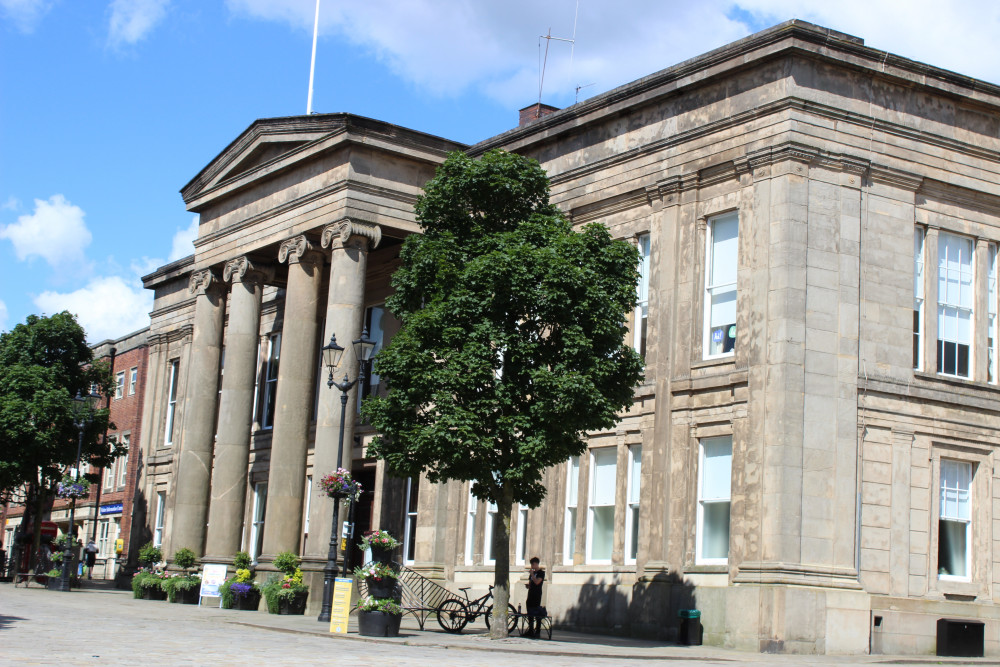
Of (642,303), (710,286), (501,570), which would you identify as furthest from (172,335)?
(501,570)

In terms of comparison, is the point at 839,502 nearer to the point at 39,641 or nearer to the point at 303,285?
the point at 39,641

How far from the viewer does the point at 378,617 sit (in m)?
22.9

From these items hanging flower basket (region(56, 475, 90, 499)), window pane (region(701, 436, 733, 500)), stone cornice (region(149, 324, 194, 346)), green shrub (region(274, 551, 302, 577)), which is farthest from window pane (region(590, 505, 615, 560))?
stone cornice (region(149, 324, 194, 346))

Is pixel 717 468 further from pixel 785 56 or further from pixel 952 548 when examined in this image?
pixel 785 56

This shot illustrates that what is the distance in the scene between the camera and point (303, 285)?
34.8 meters

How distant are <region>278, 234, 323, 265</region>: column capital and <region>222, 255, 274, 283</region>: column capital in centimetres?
246

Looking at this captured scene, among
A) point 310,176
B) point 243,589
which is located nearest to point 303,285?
point 310,176

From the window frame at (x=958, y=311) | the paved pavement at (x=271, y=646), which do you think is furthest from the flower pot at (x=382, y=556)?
the window frame at (x=958, y=311)

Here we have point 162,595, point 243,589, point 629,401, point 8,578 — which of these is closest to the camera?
point 629,401

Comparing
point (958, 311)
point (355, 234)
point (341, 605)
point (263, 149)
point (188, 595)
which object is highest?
point (263, 149)

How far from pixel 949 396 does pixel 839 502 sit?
3.74 m

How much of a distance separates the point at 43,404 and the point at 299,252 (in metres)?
17.7

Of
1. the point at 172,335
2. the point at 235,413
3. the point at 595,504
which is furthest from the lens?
the point at 172,335

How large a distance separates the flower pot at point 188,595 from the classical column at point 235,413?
118cm
